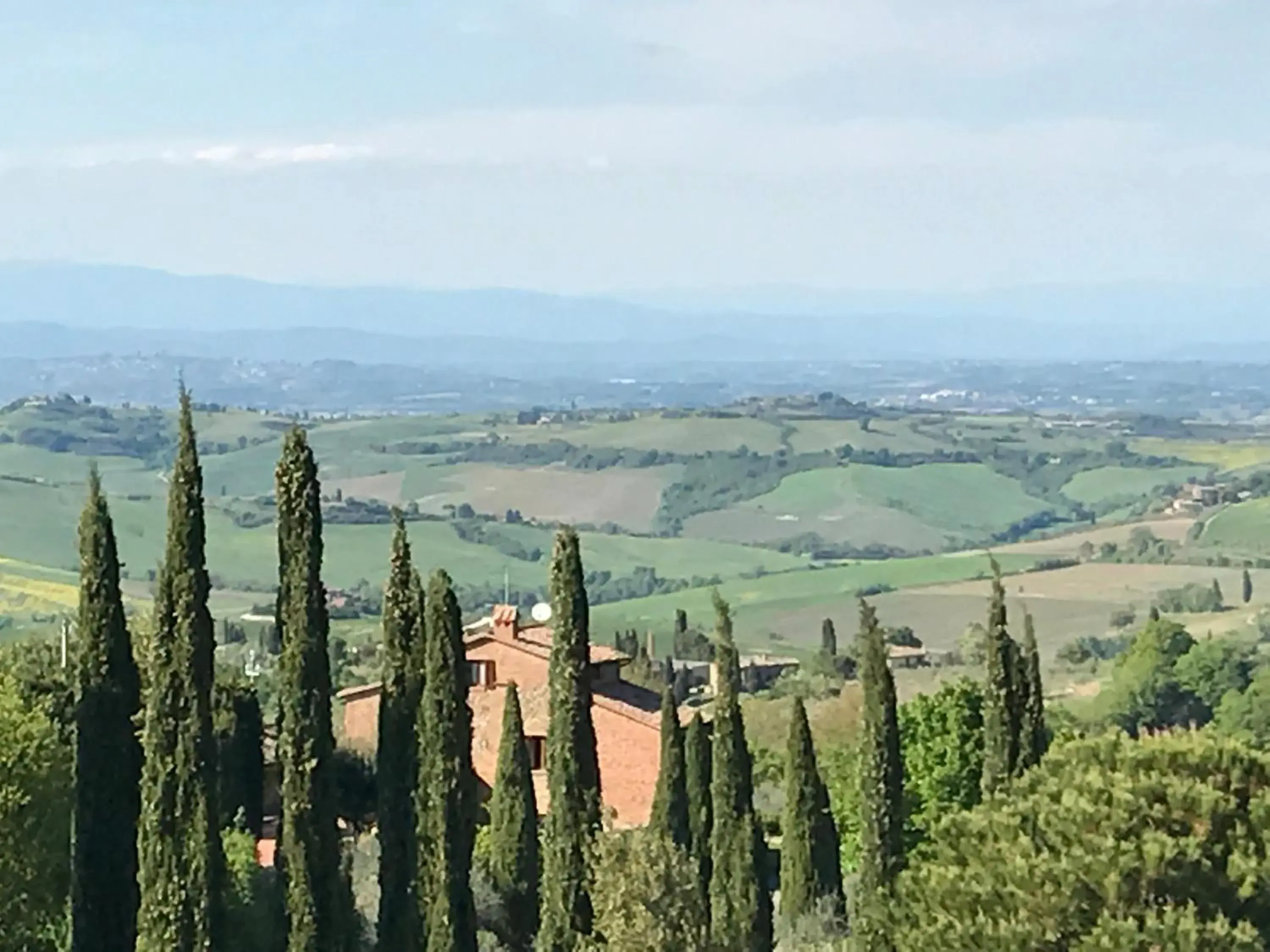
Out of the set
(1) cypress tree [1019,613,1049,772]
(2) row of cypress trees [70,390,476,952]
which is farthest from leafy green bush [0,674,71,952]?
(1) cypress tree [1019,613,1049,772]

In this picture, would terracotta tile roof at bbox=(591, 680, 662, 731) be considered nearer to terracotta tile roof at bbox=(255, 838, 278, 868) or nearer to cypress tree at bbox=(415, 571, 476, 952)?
terracotta tile roof at bbox=(255, 838, 278, 868)

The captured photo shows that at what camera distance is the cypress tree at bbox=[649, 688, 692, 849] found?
36219 mm

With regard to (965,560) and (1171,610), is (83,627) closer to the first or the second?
(1171,610)

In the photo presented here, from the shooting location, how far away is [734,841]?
32438 mm

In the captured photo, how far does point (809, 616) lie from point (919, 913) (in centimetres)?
9088

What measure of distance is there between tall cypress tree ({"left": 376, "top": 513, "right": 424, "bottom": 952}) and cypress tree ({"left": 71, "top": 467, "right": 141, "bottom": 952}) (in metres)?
3.31

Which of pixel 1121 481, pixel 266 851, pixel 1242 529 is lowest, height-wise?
pixel 1121 481

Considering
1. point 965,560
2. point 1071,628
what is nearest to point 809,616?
point 1071,628

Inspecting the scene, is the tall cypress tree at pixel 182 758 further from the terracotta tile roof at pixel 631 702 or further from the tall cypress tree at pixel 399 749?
the terracotta tile roof at pixel 631 702

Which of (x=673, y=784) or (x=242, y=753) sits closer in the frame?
(x=673, y=784)

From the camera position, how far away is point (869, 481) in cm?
18438

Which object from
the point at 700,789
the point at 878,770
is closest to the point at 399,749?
the point at 878,770

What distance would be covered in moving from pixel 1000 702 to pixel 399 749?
959cm

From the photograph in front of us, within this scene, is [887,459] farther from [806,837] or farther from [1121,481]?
[806,837]
